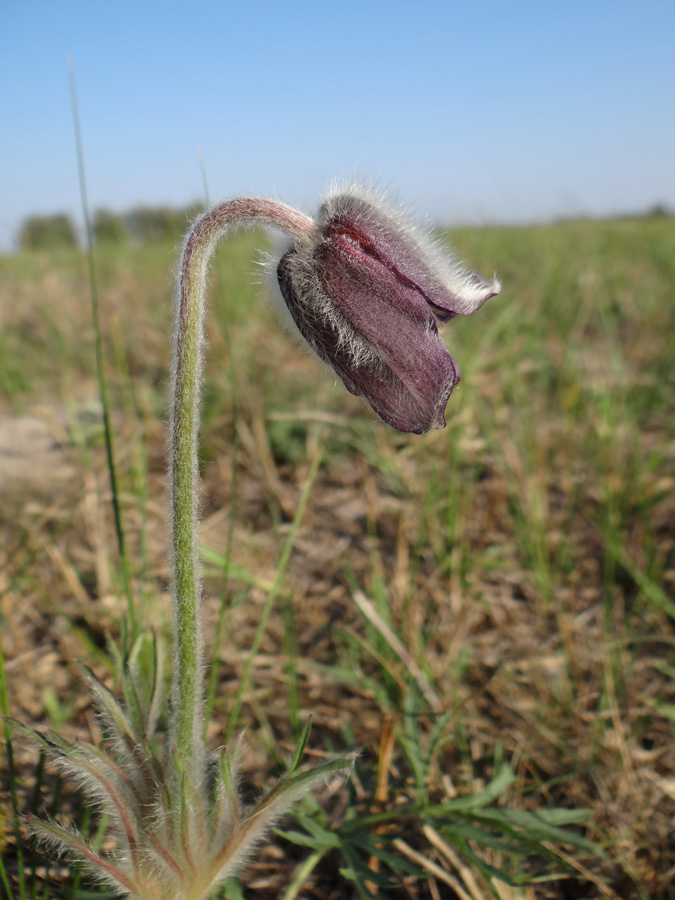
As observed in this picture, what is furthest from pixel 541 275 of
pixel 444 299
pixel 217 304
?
pixel 444 299

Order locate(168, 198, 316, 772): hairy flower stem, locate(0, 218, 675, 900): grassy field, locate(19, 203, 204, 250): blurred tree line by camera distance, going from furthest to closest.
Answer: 1. locate(19, 203, 204, 250): blurred tree line
2. locate(0, 218, 675, 900): grassy field
3. locate(168, 198, 316, 772): hairy flower stem

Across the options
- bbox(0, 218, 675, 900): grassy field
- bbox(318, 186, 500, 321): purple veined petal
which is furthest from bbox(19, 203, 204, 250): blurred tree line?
bbox(318, 186, 500, 321): purple veined petal

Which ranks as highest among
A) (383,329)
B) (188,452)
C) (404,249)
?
(404,249)

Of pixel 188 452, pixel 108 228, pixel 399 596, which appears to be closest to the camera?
pixel 188 452

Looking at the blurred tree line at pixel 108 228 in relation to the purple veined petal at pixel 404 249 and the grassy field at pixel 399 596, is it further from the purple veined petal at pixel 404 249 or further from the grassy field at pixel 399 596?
the purple veined petal at pixel 404 249

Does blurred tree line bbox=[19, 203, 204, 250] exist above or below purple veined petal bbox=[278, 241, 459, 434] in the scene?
above

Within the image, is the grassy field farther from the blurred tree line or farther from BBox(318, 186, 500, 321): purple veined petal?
the blurred tree line

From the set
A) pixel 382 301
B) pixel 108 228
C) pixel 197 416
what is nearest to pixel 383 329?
pixel 382 301

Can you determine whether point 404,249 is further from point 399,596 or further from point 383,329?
point 399,596
